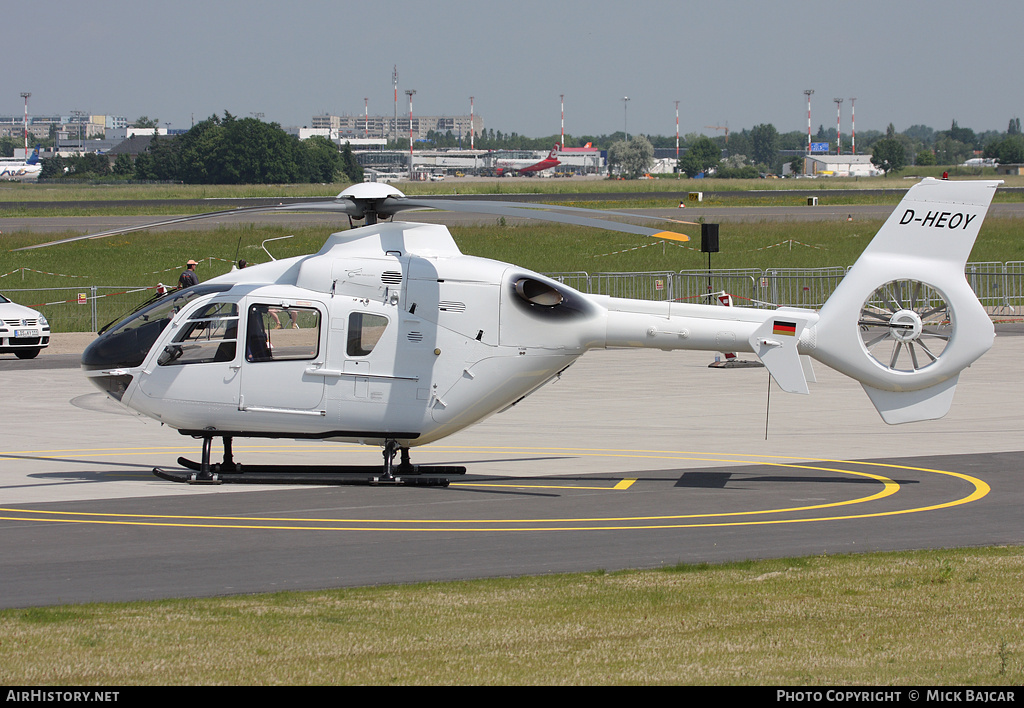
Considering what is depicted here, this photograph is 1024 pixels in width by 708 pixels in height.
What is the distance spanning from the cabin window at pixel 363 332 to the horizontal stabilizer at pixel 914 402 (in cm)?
612

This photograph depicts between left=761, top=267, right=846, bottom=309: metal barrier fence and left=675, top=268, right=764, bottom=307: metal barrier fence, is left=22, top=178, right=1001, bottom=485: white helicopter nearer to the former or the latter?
left=675, top=268, right=764, bottom=307: metal barrier fence

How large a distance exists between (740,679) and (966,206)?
8385 millimetres

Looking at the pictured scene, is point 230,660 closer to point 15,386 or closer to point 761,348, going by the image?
point 761,348

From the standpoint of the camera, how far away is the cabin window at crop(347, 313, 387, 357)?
1397 cm

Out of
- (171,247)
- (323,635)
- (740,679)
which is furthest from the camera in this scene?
(171,247)

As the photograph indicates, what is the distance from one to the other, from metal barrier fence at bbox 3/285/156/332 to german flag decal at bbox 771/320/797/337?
73.9 feet

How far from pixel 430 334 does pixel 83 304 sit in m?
24.6

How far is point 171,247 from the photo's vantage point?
176 feet

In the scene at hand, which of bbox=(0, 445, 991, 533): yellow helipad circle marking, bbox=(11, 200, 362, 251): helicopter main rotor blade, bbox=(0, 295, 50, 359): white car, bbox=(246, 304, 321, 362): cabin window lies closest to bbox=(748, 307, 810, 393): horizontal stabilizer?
bbox=(0, 445, 991, 533): yellow helipad circle marking

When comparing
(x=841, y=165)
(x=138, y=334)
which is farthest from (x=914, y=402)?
(x=841, y=165)

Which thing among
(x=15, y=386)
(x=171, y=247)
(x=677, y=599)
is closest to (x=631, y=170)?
(x=171, y=247)

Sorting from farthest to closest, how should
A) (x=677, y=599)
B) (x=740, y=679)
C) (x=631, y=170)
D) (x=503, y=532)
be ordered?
(x=631, y=170) → (x=503, y=532) → (x=677, y=599) → (x=740, y=679)

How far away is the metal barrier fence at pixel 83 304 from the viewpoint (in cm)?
3206

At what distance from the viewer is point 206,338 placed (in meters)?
14.2
